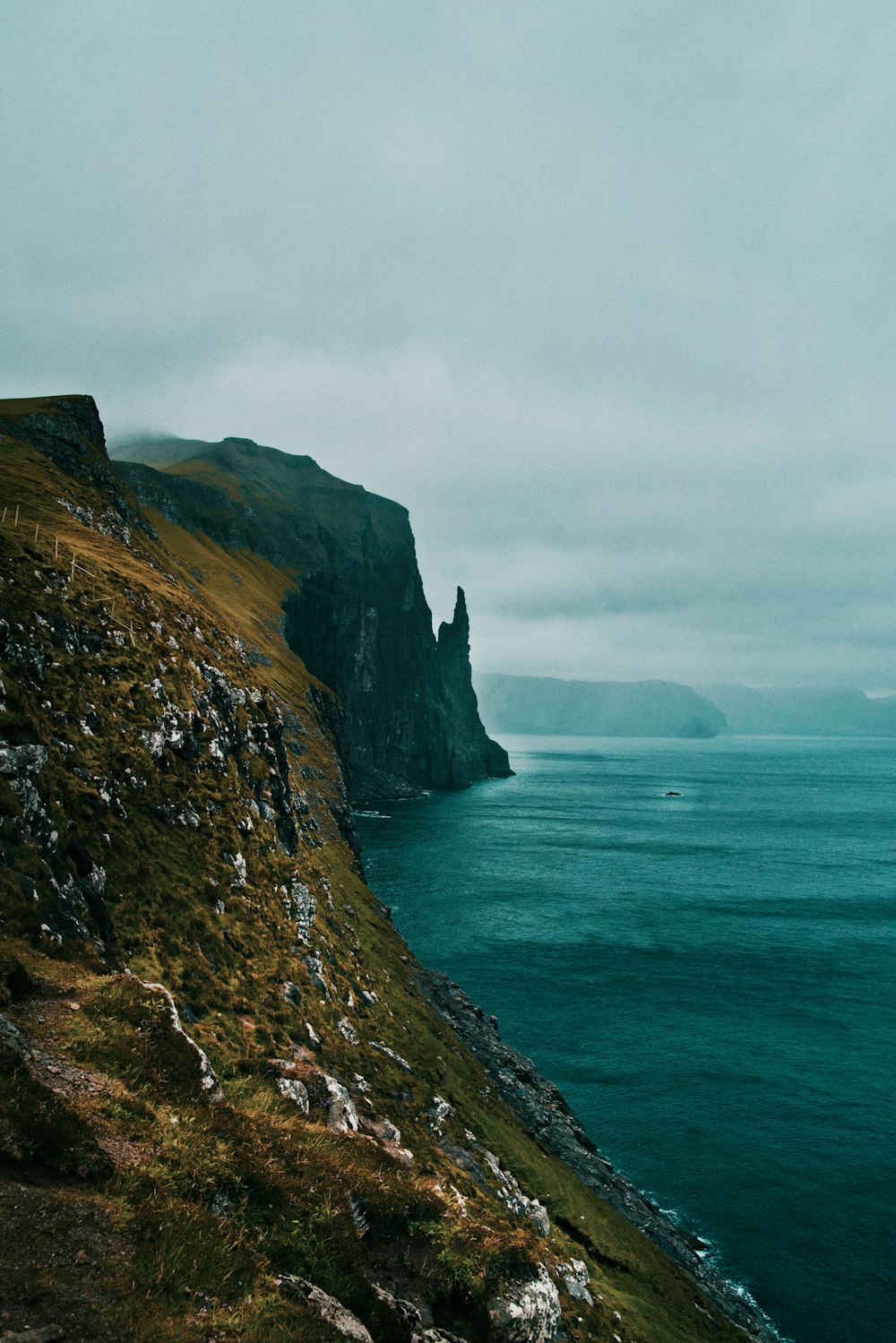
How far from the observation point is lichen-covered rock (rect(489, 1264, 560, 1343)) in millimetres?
14914

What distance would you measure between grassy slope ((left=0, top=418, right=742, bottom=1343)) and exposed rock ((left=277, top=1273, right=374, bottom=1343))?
0.65 metres

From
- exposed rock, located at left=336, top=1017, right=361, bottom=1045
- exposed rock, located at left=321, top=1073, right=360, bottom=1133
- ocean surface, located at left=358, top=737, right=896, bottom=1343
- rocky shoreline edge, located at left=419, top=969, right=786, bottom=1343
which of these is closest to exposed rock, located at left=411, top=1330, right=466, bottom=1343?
exposed rock, located at left=321, top=1073, right=360, bottom=1133

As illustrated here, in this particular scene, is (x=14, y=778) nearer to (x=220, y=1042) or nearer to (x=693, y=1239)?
(x=220, y=1042)

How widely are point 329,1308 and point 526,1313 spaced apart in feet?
22.6

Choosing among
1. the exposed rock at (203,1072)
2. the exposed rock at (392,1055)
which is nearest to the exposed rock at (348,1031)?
the exposed rock at (392,1055)

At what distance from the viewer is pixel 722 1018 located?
66.3 metres

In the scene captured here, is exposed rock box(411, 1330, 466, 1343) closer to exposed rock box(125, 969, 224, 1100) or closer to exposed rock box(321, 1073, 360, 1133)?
exposed rock box(125, 969, 224, 1100)

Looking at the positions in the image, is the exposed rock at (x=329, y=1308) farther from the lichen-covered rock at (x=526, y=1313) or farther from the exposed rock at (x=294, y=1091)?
the exposed rock at (x=294, y=1091)

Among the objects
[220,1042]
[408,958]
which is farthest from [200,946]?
[408,958]

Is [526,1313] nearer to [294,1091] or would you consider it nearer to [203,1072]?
[294,1091]

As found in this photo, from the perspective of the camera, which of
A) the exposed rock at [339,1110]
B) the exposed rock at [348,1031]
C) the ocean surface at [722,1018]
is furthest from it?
the ocean surface at [722,1018]

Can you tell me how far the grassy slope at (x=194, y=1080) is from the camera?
35.7 feet

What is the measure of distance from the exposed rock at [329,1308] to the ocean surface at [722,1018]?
1511 inches

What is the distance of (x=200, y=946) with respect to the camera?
26984 millimetres
